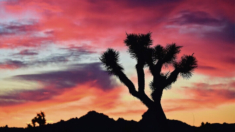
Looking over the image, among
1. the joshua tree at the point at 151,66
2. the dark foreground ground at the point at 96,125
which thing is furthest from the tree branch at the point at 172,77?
the dark foreground ground at the point at 96,125

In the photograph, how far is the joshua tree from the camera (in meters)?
16.7

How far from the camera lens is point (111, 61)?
16.8 m

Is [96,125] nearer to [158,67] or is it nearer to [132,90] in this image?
[132,90]

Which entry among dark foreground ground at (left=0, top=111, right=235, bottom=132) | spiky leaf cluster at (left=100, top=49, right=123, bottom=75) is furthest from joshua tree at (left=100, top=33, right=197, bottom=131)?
dark foreground ground at (left=0, top=111, right=235, bottom=132)

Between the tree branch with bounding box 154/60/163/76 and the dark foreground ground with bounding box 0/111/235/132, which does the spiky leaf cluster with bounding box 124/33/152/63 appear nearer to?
the tree branch with bounding box 154/60/163/76

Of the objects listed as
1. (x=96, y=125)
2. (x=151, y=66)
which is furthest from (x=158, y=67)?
(x=96, y=125)

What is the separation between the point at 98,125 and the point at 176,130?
6.26 metres

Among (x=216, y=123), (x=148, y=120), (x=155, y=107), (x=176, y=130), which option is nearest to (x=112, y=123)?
(x=148, y=120)

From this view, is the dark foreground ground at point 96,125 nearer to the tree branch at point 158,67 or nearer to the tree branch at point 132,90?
the tree branch at point 132,90

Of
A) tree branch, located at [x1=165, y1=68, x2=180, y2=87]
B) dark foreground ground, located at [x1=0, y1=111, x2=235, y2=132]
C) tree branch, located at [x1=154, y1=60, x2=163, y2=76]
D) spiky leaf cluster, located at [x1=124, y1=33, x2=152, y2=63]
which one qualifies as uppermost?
spiky leaf cluster, located at [x1=124, y1=33, x2=152, y2=63]

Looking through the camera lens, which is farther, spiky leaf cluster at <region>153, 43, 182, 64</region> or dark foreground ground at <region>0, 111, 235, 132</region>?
dark foreground ground at <region>0, 111, 235, 132</region>

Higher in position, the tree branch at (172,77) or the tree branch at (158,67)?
the tree branch at (158,67)

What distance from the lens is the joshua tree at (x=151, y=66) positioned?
1670cm

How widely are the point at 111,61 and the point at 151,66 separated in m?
2.28
